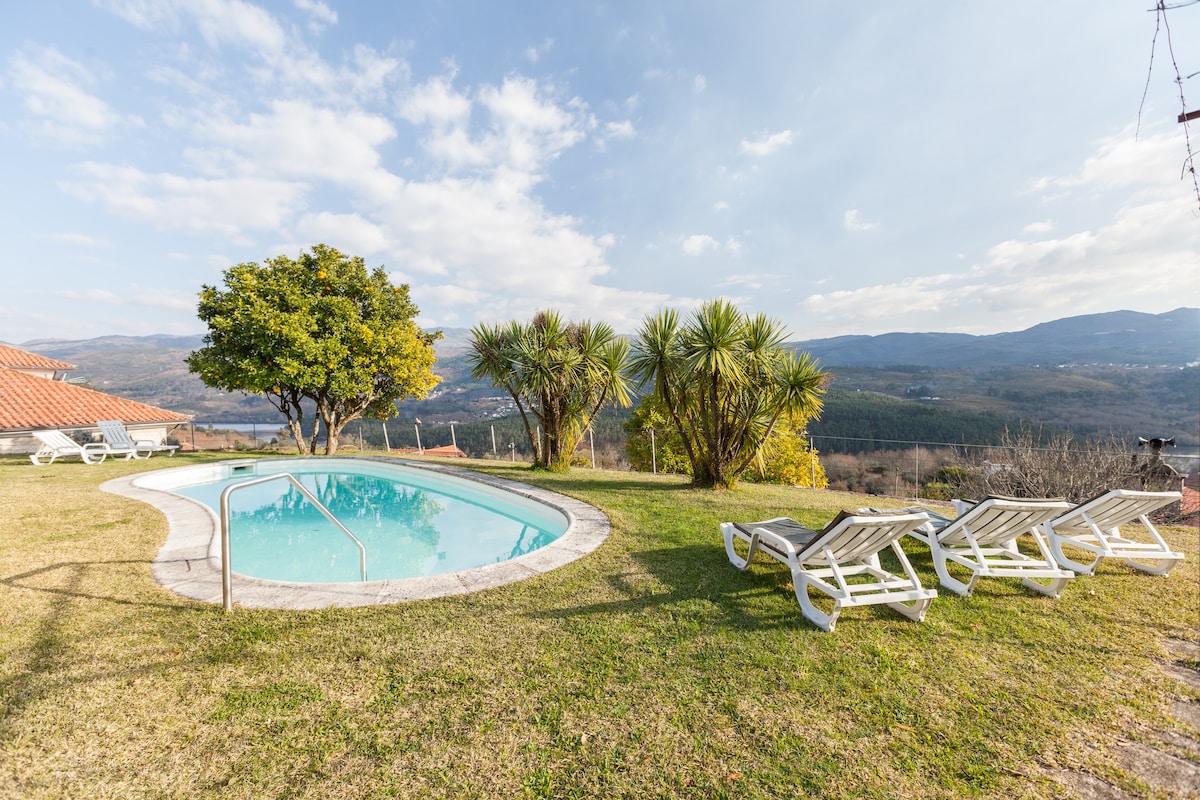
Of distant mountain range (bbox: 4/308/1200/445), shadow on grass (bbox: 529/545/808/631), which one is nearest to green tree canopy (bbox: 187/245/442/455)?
distant mountain range (bbox: 4/308/1200/445)

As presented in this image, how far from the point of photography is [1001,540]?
454 centimetres

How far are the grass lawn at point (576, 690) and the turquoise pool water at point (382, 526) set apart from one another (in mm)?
2263

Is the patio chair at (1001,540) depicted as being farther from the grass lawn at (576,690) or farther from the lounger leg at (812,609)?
the lounger leg at (812,609)

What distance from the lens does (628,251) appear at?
70.1 ft

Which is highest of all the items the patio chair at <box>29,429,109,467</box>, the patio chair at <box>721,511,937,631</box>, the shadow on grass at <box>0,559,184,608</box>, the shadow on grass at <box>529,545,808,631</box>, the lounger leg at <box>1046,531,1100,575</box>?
the patio chair at <box>29,429,109,467</box>

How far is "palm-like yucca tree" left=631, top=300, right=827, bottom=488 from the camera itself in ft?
26.5

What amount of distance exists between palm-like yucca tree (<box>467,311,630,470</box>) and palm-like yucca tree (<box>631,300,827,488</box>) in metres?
1.63

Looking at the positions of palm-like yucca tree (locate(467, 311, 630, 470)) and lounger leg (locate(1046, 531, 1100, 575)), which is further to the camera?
palm-like yucca tree (locate(467, 311, 630, 470))

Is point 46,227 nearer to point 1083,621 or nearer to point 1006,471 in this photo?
point 1083,621

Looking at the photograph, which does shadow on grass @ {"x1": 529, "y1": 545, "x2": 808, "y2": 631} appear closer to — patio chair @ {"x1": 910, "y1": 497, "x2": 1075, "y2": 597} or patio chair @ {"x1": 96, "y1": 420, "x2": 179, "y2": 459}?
patio chair @ {"x1": 910, "y1": 497, "x2": 1075, "y2": 597}

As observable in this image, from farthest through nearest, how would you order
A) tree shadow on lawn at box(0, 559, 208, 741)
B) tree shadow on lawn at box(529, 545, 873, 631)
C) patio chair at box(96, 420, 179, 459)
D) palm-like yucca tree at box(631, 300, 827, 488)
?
patio chair at box(96, 420, 179, 459) < palm-like yucca tree at box(631, 300, 827, 488) < tree shadow on lawn at box(529, 545, 873, 631) < tree shadow on lawn at box(0, 559, 208, 741)

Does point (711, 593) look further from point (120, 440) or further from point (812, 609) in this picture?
point (120, 440)

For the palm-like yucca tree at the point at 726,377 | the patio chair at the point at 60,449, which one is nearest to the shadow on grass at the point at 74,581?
the palm-like yucca tree at the point at 726,377

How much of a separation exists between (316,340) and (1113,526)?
699 inches
